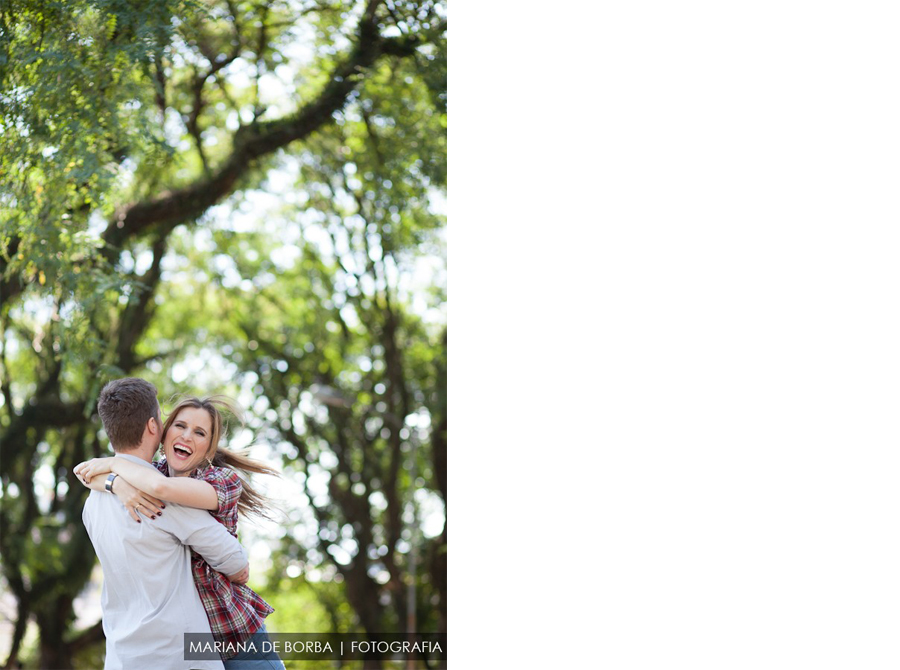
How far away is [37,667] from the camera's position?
276 inches

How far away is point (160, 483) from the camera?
1784mm

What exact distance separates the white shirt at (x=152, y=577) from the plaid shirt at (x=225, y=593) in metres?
0.04

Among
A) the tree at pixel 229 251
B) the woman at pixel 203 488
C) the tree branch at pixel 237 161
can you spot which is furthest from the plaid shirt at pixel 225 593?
the tree branch at pixel 237 161

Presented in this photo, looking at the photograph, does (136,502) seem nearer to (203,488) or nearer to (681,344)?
(203,488)

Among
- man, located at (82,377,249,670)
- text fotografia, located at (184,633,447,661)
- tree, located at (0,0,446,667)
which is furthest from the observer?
text fotografia, located at (184,633,447,661)

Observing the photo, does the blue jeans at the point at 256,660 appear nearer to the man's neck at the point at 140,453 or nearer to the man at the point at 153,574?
the man at the point at 153,574

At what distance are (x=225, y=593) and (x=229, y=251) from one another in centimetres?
552

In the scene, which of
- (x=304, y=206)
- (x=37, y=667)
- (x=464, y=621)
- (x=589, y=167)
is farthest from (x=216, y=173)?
(x=37, y=667)

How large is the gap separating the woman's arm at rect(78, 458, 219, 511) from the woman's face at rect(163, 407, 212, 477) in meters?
0.15

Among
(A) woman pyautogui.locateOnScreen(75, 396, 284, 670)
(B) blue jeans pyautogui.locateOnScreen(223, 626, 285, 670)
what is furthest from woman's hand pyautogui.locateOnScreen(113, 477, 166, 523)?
(B) blue jeans pyautogui.locateOnScreen(223, 626, 285, 670)

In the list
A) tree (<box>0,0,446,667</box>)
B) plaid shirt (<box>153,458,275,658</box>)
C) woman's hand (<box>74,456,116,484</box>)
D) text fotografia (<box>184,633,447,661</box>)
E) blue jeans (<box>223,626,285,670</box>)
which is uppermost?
tree (<box>0,0,446,667</box>)

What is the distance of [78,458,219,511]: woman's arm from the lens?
1.79 meters

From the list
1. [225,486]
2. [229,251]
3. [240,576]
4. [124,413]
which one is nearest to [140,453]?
[124,413]

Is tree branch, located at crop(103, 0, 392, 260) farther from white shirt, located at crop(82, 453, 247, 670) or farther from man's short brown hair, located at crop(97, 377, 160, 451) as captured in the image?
white shirt, located at crop(82, 453, 247, 670)
